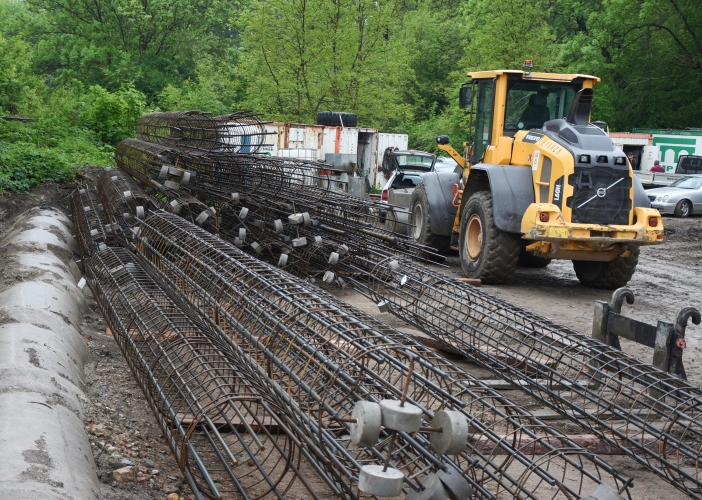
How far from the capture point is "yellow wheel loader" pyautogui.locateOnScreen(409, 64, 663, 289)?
376 inches

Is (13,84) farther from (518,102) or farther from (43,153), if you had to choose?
(518,102)

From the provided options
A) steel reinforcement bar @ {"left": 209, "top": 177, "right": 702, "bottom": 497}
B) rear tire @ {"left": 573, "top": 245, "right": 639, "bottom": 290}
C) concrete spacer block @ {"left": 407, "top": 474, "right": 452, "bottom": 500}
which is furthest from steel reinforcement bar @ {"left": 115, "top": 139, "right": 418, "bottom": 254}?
concrete spacer block @ {"left": 407, "top": 474, "right": 452, "bottom": 500}

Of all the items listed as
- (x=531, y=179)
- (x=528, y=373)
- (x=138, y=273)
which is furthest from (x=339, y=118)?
(x=528, y=373)

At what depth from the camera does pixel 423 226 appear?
39.9 ft

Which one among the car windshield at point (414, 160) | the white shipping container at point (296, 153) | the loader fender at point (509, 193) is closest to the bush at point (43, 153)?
the white shipping container at point (296, 153)

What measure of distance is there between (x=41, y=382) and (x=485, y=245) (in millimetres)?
6692

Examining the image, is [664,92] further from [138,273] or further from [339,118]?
[138,273]

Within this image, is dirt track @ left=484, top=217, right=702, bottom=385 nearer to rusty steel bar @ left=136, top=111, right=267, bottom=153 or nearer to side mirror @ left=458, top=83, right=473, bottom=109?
side mirror @ left=458, top=83, right=473, bottom=109

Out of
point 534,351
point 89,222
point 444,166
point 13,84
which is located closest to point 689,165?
point 444,166

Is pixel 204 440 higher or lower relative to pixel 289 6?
lower

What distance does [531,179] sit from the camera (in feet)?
33.3

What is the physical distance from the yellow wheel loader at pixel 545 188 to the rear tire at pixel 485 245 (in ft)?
0.04

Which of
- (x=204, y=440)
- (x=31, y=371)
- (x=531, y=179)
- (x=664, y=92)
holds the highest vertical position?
(x=664, y=92)

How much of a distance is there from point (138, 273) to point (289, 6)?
66.0 feet
